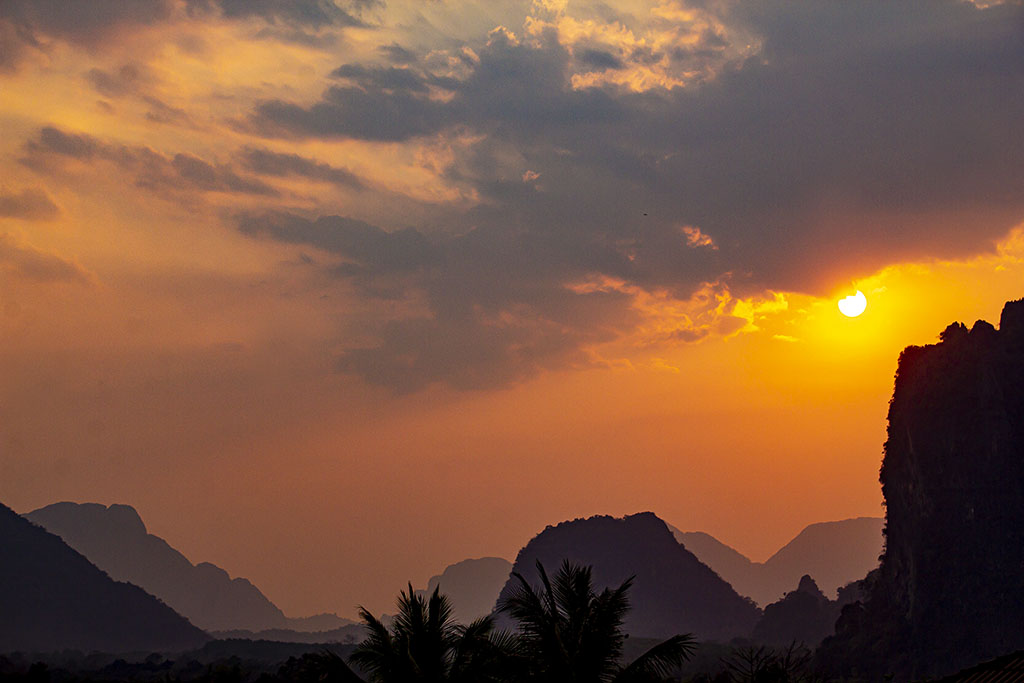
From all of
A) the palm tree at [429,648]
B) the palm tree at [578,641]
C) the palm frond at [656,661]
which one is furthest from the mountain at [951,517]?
the palm tree at [429,648]

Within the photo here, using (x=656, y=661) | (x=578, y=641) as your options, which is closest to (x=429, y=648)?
(x=578, y=641)

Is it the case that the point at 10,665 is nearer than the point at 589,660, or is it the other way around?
the point at 589,660

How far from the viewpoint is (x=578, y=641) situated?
28547mm

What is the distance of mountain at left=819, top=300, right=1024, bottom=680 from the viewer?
129 meters

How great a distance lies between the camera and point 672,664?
28.0 m

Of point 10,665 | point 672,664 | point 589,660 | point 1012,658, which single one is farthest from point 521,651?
point 10,665

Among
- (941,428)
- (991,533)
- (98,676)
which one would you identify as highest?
(941,428)

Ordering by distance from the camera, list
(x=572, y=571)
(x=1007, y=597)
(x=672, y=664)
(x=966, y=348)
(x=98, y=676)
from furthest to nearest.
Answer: (x=98, y=676)
(x=966, y=348)
(x=1007, y=597)
(x=572, y=571)
(x=672, y=664)

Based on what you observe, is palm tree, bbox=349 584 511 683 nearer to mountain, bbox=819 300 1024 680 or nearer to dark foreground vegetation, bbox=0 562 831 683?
dark foreground vegetation, bbox=0 562 831 683

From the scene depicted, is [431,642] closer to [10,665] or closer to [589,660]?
[589,660]

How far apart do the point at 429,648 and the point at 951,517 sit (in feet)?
413

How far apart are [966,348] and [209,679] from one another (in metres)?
106

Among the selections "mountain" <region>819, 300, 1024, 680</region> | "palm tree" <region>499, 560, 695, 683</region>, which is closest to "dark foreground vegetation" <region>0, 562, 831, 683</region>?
"palm tree" <region>499, 560, 695, 683</region>

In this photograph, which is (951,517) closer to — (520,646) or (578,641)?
(578,641)
